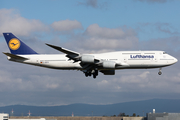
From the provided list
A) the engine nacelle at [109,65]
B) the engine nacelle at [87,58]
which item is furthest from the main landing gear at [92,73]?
the engine nacelle at [87,58]

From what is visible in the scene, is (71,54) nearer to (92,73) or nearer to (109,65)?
(109,65)

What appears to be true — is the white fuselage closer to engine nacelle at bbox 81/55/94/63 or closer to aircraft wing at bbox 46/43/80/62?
aircraft wing at bbox 46/43/80/62

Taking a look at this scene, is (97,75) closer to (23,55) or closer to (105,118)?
(23,55)

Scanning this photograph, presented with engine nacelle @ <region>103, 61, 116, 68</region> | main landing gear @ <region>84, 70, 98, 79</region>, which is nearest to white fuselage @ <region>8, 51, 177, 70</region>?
engine nacelle @ <region>103, 61, 116, 68</region>

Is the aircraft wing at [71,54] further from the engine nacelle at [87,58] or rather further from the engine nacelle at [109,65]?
the engine nacelle at [109,65]

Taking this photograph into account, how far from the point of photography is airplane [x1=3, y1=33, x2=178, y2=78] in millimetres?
51969

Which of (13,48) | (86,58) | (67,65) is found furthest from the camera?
(13,48)

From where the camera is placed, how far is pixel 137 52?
53.0m

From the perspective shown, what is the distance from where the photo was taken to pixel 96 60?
52312 mm

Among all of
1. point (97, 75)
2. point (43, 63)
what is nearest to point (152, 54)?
point (97, 75)

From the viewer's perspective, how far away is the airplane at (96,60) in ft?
171

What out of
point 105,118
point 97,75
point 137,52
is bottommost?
point 105,118

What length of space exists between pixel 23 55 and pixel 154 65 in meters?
27.6

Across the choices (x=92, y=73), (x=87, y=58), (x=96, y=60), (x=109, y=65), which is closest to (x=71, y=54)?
(x=87, y=58)
